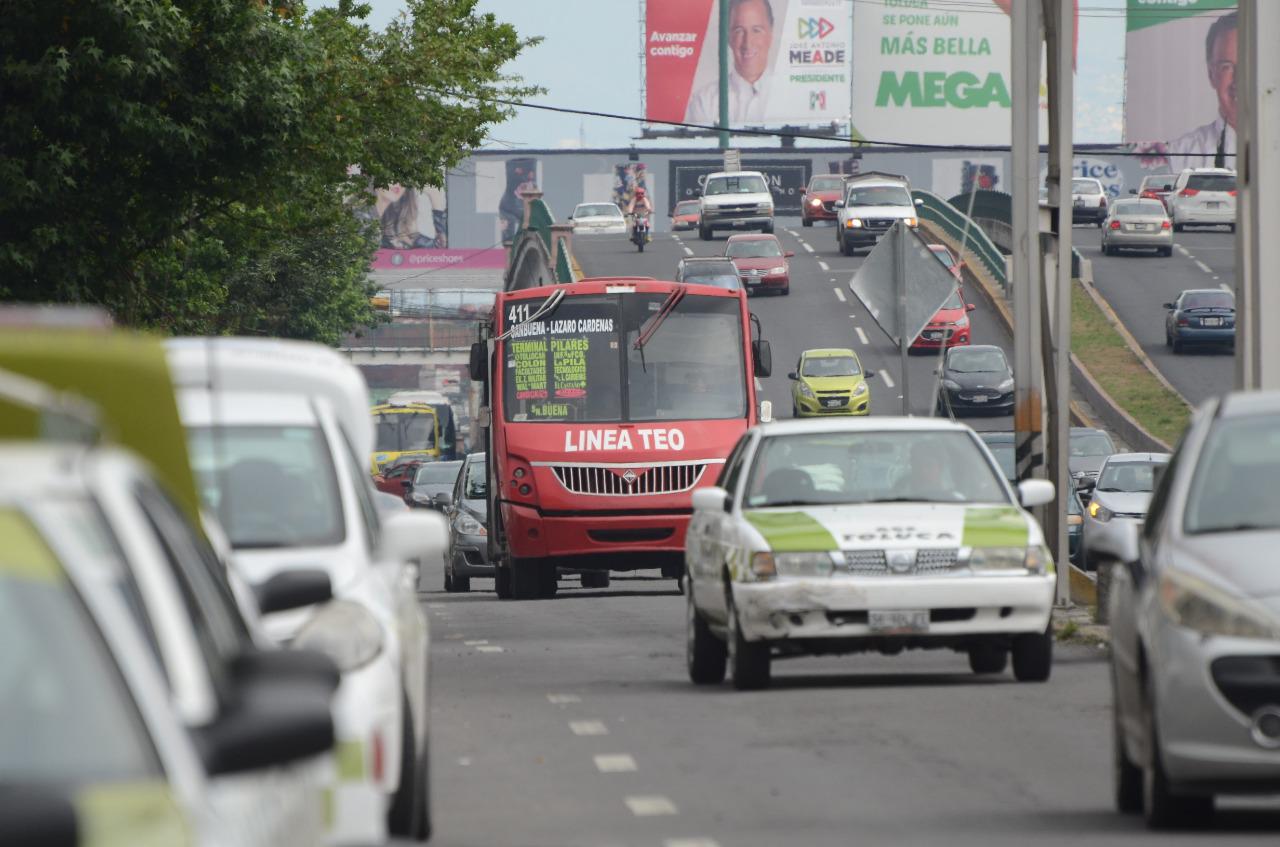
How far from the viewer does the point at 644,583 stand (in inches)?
1372

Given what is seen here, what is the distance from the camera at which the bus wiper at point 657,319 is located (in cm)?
2542

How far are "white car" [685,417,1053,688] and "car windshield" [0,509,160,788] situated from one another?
9881 millimetres

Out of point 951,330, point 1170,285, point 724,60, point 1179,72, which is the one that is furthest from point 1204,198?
point 724,60

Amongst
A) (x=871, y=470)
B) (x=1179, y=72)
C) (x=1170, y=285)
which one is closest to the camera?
(x=871, y=470)

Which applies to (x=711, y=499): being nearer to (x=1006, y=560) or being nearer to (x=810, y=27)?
(x=1006, y=560)

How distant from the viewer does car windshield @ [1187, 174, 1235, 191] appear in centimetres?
8350

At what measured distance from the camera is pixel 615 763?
11070 millimetres

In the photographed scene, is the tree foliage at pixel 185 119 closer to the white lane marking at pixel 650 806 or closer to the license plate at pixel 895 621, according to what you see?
the license plate at pixel 895 621

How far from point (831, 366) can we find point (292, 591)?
5038 cm

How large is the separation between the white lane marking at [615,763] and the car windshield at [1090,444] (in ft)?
97.0

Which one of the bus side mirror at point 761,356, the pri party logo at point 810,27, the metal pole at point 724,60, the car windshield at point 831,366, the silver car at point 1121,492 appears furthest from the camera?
the pri party logo at point 810,27

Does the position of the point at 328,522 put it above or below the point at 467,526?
above

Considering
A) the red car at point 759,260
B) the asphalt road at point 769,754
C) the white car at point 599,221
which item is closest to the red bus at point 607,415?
the asphalt road at point 769,754

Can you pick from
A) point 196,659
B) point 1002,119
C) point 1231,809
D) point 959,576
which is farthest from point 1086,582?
point 1002,119
